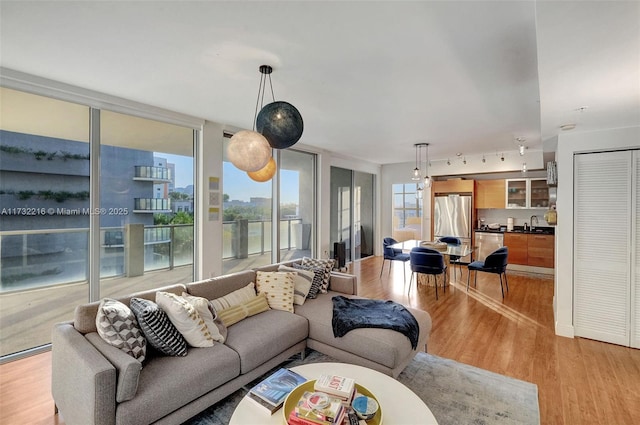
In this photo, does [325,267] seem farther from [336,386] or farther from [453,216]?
[453,216]

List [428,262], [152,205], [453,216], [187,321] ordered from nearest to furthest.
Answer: [187,321] < [152,205] < [428,262] < [453,216]

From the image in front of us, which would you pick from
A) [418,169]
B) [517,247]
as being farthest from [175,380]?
[517,247]

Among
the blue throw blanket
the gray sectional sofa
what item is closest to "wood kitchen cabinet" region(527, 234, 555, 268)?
the gray sectional sofa

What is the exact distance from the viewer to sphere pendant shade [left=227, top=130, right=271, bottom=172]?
215 cm

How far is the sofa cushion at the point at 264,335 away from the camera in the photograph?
7.58 feet

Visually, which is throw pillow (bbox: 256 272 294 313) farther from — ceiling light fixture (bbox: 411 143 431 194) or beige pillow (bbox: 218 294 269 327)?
ceiling light fixture (bbox: 411 143 431 194)

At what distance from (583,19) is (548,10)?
204 mm

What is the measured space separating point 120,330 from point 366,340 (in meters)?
1.75

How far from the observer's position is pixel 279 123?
2215 mm

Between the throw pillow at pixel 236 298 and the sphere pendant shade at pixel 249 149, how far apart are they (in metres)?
1.32

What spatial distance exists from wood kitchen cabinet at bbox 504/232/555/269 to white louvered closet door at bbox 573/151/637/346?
3.23 m

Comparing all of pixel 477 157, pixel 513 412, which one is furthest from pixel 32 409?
pixel 477 157

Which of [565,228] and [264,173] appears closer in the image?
[264,173]

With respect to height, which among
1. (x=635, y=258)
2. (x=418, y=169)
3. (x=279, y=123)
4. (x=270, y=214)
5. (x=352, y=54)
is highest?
(x=352, y=54)
